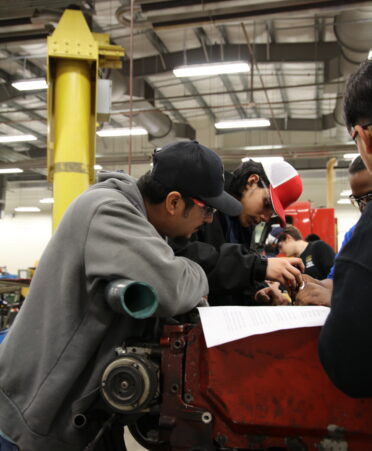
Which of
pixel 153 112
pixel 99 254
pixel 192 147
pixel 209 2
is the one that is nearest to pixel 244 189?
pixel 192 147

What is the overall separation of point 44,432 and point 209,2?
410cm

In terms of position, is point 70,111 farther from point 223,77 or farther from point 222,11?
point 223,77

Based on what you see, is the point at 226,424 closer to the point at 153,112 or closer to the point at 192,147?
the point at 192,147

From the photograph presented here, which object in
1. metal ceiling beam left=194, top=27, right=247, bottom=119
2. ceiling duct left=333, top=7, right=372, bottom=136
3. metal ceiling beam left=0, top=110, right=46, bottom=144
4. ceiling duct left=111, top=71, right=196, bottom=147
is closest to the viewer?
ceiling duct left=333, top=7, right=372, bottom=136

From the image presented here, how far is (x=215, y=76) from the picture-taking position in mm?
7215

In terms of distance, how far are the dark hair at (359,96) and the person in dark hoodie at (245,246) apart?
1.66ft

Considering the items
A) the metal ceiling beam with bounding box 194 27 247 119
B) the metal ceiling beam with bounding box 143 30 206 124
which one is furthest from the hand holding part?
the metal ceiling beam with bounding box 143 30 206 124

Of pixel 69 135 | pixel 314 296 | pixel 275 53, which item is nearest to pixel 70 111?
pixel 69 135

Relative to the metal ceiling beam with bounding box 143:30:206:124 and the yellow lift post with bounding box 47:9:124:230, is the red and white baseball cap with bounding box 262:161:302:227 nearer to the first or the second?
the yellow lift post with bounding box 47:9:124:230

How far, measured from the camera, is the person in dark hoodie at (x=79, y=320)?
35.5 inches

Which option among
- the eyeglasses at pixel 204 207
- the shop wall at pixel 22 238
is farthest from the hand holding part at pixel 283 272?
the shop wall at pixel 22 238

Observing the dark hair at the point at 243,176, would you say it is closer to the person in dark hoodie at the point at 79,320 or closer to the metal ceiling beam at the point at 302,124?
the person in dark hoodie at the point at 79,320

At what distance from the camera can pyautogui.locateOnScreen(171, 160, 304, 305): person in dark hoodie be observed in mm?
1211

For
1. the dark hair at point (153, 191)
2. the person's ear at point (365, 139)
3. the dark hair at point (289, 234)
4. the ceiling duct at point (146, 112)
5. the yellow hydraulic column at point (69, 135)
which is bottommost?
the dark hair at point (289, 234)
